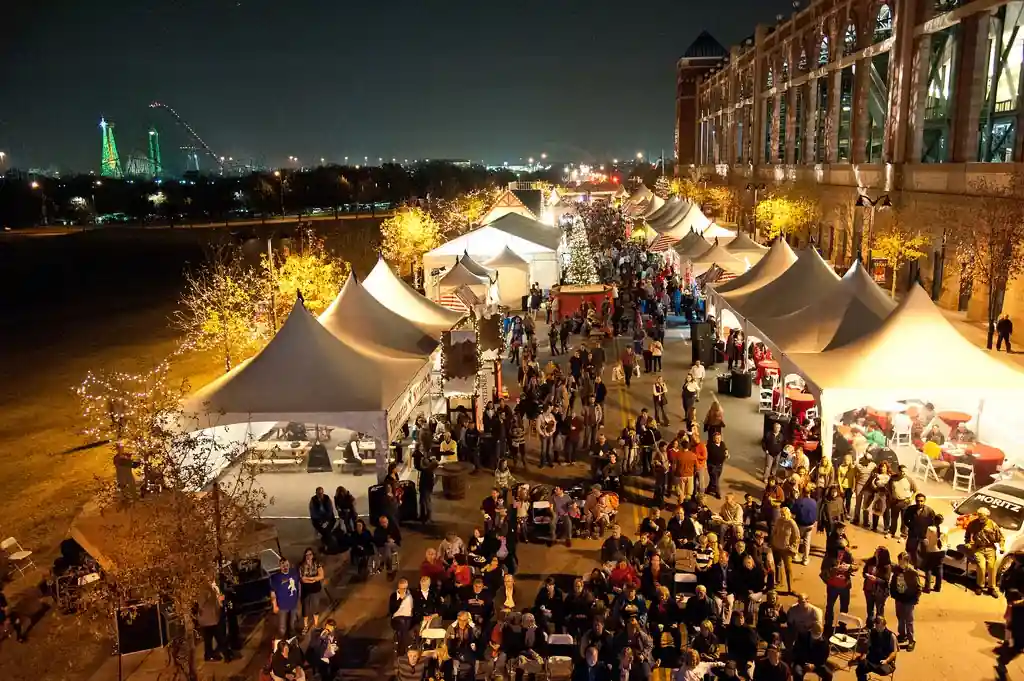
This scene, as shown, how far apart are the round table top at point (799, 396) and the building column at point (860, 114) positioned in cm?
2839

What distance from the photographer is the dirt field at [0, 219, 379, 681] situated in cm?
1051

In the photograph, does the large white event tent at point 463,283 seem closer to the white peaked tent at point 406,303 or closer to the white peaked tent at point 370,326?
the white peaked tent at point 406,303

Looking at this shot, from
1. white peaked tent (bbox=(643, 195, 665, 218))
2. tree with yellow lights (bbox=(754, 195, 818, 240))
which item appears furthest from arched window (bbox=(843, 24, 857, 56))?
white peaked tent (bbox=(643, 195, 665, 218))

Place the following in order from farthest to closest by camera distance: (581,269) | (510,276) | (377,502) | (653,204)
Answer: (653,204) < (581,269) < (510,276) < (377,502)

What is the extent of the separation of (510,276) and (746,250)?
9.23 meters

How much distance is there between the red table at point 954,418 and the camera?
13805 mm

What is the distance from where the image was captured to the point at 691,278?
2970 cm

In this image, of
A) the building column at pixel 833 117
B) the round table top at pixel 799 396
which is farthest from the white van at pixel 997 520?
the building column at pixel 833 117

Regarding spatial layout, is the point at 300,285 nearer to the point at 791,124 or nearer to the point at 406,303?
the point at 406,303

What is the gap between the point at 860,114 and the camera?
131ft

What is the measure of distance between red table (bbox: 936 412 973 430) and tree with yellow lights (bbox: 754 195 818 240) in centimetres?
2707

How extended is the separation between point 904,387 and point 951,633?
4.45 metres

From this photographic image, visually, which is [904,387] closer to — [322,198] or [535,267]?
[535,267]

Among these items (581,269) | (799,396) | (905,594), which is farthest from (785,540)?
(581,269)
